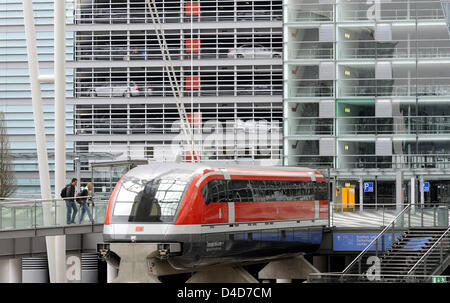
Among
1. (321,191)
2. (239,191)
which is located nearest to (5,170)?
(321,191)

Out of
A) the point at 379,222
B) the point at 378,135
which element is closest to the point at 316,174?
the point at 379,222

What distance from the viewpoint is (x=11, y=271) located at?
3997 cm

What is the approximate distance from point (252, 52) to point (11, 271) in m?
33.6

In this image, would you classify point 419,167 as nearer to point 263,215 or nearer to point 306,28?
point 306,28

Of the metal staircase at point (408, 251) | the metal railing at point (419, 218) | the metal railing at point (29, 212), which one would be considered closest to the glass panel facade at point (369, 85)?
the metal railing at point (419, 218)

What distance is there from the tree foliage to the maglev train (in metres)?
36.0

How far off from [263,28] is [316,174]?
105 ft

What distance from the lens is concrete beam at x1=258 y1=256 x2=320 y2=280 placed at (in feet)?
129

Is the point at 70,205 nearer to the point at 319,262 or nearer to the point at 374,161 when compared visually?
the point at 319,262

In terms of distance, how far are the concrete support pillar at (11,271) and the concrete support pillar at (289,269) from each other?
28.9 feet

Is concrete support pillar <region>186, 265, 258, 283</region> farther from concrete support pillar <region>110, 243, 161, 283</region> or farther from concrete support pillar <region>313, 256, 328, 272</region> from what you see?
concrete support pillar <region>313, 256, 328, 272</region>

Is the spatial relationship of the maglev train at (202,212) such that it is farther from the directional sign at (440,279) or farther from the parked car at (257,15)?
the parked car at (257,15)
